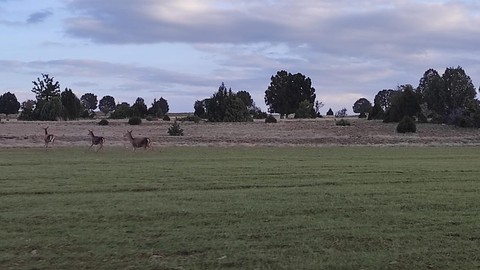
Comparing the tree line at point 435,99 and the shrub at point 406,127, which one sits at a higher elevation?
the tree line at point 435,99

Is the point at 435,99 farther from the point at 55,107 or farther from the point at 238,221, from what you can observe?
the point at 238,221

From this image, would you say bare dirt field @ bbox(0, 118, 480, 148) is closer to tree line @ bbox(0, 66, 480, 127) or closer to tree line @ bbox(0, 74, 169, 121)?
tree line @ bbox(0, 66, 480, 127)

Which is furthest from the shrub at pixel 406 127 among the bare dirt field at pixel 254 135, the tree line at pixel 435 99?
the tree line at pixel 435 99

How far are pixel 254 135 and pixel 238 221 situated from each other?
46277 mm

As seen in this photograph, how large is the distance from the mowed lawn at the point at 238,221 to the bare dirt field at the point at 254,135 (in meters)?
27.0

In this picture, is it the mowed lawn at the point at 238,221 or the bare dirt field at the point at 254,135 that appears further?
the bare dirt field at the point at 254,135

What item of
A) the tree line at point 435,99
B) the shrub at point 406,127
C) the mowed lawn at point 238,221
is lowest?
the mowed lawn at point 238,221

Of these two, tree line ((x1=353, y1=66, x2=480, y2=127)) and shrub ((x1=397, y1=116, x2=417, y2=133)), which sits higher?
tree line ((x1=353, y1=66, x2=480, y2=127))

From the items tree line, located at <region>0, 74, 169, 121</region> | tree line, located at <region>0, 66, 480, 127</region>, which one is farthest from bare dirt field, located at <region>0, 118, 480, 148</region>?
tree line, located at <region>0, 74, 169, 121</region>

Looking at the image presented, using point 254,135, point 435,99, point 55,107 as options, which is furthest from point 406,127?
point 55,107

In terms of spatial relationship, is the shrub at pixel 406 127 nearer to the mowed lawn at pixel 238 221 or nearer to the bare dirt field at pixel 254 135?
the bare dirt field at pixel 254 135

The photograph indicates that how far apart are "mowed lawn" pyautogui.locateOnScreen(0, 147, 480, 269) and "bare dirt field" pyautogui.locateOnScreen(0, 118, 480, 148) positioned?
1064 inches

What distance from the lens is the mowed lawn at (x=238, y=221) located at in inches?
375

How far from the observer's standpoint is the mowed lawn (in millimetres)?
9531
